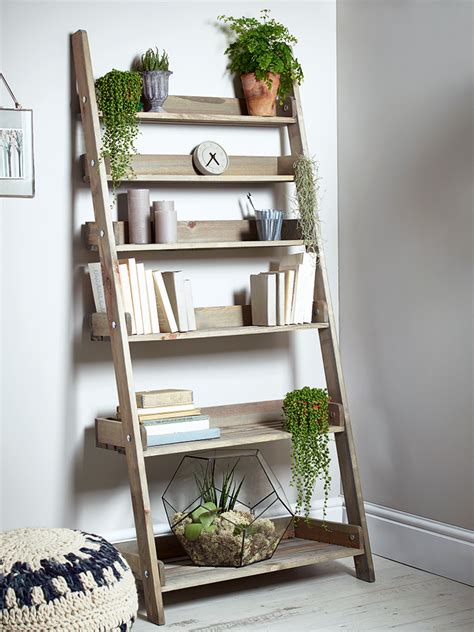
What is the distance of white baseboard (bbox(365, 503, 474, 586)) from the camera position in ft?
11.0

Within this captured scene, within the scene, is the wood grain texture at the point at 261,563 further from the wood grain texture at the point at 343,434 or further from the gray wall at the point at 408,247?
the gray wall at the point at 408,247

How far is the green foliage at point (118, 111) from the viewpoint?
10.7 ft

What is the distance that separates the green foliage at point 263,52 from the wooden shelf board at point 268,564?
5.89 feet

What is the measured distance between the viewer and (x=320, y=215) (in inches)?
157

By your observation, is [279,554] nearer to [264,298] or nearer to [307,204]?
[264,298]

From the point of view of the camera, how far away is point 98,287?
329 centimetres

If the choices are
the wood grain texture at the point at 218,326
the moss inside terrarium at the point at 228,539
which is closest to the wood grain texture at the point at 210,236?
the wood grain texture at the point at 218,326

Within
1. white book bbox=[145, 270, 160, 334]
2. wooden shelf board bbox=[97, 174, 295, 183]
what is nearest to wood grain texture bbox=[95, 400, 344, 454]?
white book bbox=[145, 270, 160, 334]

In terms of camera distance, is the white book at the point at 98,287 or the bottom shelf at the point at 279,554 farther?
the white book at the point at 98,287

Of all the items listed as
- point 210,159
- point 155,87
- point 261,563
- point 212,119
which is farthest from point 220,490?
point 155,87

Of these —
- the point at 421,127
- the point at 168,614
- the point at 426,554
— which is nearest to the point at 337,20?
the point at 421,127

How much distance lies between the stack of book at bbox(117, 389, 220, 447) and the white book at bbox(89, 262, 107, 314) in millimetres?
343

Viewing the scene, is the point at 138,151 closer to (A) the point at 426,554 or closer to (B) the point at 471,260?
(B) the point at 471,260

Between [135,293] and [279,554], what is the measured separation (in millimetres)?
1120
